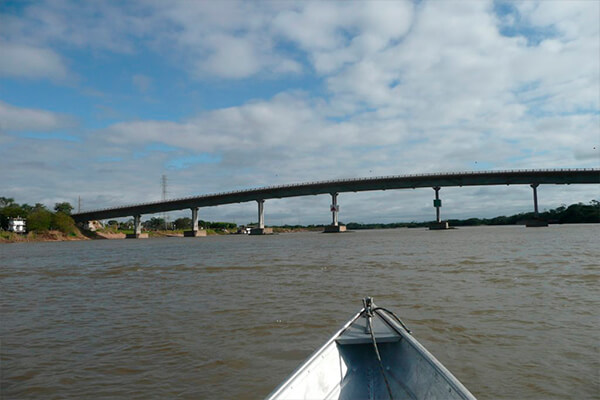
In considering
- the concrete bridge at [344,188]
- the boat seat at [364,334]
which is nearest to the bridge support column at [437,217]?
the concrete bridge at [344,188]

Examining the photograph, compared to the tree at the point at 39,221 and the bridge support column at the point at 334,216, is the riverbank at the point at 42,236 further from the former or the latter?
the bridge support column at the point at 334,216

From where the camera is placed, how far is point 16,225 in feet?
296

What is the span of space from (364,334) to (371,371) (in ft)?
1.28

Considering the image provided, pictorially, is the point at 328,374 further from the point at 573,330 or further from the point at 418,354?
the point at 573,330

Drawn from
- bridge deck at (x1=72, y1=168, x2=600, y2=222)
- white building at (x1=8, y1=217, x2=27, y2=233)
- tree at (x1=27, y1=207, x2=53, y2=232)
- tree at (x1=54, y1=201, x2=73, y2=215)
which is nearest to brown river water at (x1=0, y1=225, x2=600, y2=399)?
bridge deck at (x1=72, y1=168, x2=600, y2=222)

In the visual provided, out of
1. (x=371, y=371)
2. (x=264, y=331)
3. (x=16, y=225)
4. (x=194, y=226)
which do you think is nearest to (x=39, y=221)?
(x=16, y=225)

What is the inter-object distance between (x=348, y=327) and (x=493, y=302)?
18.3 feet

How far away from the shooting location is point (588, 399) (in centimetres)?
419

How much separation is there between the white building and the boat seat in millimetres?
106630

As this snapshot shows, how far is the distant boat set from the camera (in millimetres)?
3375

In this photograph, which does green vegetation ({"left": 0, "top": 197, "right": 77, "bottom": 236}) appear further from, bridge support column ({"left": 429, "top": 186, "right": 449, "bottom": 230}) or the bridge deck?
bridge support column ({"left": 429, "top": 186, "right": 449, "bottom": 230})

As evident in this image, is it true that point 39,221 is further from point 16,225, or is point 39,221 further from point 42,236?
point 16,225

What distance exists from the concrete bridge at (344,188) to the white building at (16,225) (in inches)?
438

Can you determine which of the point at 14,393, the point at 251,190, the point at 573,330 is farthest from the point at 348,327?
the point at 251,190
